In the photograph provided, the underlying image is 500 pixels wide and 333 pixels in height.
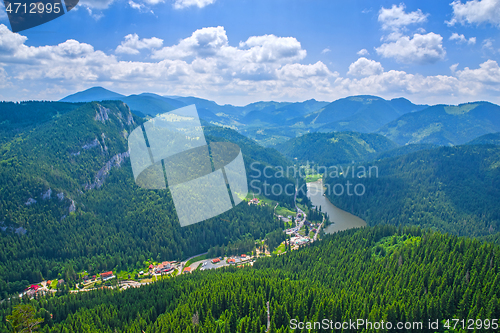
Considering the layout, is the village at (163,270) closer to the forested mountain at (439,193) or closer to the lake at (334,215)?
the lake at (334,215)

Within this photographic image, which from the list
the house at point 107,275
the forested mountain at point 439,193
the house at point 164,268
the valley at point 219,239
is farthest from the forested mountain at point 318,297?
the forested mountain at point 439,193

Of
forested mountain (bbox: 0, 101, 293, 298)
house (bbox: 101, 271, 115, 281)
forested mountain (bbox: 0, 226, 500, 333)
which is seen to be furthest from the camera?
forested mountain (bbox: 0, 101, 293, 298)

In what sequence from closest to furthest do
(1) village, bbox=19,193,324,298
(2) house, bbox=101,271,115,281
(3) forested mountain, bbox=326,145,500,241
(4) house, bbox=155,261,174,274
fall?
(1) village, bbox=19,193,324,298 < (2) house, bbox=101,271,115,281 < (4) house, bbox=155,261,174,274 < (3) forested mountain, bbox=326,145,500,241

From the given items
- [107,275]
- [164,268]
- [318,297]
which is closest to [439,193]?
[318,297]

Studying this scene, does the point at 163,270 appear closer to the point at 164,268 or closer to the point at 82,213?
the point at 164,268

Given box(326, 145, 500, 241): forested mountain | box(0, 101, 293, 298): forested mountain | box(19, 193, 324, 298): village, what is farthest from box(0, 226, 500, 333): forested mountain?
box(326, 145, 500, 241): forested mountain

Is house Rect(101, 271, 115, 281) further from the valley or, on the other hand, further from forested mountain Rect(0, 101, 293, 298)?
forested mountain Rect(0, 101, 293, 298)
